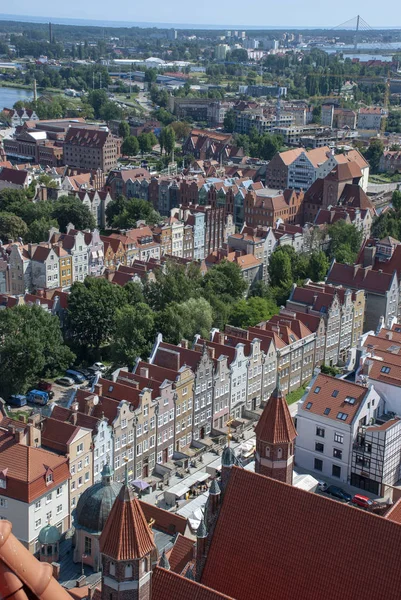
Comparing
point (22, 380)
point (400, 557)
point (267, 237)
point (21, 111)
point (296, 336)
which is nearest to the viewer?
point (400, 557)

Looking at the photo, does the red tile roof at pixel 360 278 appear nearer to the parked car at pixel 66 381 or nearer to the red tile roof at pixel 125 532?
the parked car at pixel 66 381

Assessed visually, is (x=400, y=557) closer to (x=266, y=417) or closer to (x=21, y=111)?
(x=266, y=417)

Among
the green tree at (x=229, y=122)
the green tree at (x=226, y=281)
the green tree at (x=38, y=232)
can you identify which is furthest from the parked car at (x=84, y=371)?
the green tree at (x=229, y=122)

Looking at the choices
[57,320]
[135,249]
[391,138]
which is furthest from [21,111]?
[57,320]

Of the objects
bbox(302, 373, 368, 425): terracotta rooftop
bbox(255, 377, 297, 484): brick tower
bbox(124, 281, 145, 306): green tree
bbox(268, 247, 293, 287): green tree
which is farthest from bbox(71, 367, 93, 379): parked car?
bbox(255, 377, 297, 484): brick tower

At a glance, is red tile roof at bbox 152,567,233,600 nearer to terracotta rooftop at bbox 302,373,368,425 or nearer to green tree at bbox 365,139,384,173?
terracotta rooftop at bbox 302,373,368,425

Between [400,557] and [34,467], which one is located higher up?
[400,557]

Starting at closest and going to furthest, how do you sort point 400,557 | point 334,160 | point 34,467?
point 400,557 → point 34,467 → point 334,160

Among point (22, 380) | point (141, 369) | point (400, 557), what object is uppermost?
point (400, 557)
